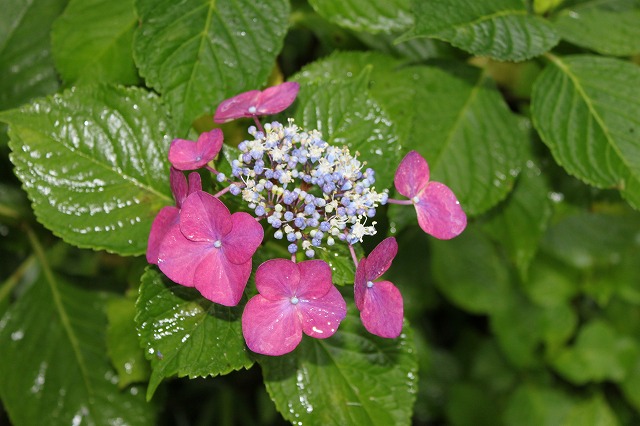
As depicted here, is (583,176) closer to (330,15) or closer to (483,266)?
(330,15)

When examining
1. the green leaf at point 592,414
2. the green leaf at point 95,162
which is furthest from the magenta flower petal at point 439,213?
the green leaf at point 592,414

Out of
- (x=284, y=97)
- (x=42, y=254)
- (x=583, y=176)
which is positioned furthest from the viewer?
(x=42, y=254)

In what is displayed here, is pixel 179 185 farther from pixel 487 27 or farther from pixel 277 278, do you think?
pixel 487 27

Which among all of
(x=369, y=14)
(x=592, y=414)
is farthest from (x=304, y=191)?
(x=592, y=414)

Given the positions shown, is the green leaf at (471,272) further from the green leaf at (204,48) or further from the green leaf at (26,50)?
the green leaf at (26,50)

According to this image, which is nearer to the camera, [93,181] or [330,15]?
[93,181]

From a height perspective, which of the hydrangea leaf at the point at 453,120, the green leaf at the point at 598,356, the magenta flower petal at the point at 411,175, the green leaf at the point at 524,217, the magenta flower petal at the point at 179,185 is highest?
the magenta flower petal at the point at 179,185

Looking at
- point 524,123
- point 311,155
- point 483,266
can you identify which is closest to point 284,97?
point 311,155
